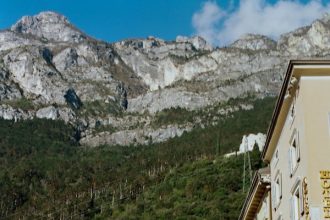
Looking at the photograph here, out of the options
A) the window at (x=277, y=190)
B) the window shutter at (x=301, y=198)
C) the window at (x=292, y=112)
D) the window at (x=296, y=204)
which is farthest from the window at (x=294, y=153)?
the window at (x=277, y=190)

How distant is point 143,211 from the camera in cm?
15075

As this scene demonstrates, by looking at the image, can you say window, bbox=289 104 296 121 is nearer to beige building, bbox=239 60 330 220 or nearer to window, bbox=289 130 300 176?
beige building, bbox=239 60 330 220

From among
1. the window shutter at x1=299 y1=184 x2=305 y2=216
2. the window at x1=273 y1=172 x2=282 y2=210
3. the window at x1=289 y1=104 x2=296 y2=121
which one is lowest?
the window shutter at x1=299 y1=184 x2=305 y2=216

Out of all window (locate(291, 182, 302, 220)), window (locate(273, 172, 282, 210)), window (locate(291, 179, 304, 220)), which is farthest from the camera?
window (locate(273, 172, 282, 210))

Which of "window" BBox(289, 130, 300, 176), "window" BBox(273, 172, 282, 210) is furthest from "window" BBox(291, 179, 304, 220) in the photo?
"window" BBox(273, 172, 282, 210)

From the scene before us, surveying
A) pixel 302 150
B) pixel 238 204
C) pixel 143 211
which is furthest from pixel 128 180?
pixel 302 150

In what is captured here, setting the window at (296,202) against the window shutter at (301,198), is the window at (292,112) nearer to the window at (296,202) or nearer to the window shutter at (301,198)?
Answer: the window at (296,202)

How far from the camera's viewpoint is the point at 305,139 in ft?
85.2

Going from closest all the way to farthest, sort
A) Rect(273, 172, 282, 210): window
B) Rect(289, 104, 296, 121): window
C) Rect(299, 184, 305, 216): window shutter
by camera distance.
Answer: Rect(299, 184, 305, 216): window shutter → Rect(289, 104, 296, 121): window → Rect(273, 172, 282, 210): window

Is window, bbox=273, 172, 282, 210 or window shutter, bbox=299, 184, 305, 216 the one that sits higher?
window, bbox=273, 172, 282, 210

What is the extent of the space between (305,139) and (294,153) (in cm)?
284

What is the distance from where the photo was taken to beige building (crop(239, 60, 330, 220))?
25141 millimetres

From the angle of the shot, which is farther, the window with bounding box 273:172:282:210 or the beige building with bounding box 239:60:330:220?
the window with bounding box 273:172:282:210

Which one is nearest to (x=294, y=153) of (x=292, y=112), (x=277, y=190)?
(x=292, y=112)
